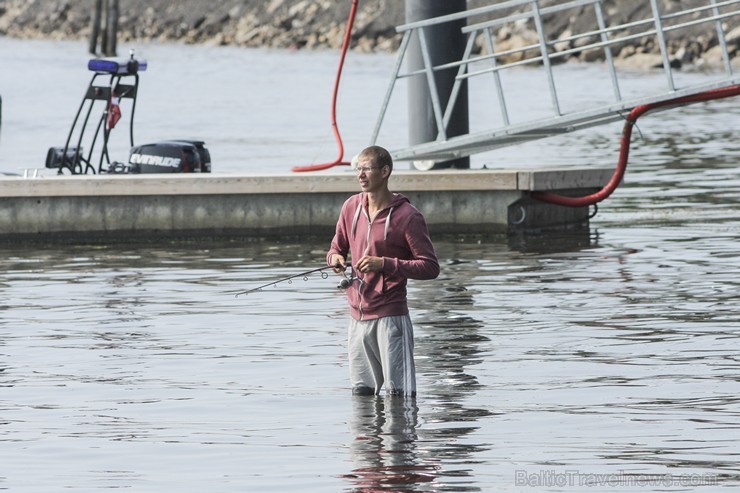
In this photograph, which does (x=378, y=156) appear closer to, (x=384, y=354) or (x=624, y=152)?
(x=384, y=354)

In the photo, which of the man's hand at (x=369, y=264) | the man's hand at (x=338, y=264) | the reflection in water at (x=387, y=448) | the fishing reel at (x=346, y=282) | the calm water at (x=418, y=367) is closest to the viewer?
the reflection in water at (x=387, y=448)

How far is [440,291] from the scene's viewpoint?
568 inches

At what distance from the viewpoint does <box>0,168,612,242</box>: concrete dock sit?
1755cm

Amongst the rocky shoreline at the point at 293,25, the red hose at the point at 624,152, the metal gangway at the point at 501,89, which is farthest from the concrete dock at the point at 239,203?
the rocky shoreline at the point at 293,25

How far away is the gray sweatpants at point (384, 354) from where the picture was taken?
9.29 m

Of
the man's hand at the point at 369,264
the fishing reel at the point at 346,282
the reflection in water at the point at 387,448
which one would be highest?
the man's hand at the point at 369,264

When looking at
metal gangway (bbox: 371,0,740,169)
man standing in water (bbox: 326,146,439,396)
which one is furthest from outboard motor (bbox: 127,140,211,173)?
man standing in water (bbox: 326,146,439,396)

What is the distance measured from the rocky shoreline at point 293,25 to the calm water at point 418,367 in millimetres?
53306

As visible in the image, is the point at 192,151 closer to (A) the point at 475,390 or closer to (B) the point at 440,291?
(B) the point at 440,291

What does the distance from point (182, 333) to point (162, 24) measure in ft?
351

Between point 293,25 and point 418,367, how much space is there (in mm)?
94293

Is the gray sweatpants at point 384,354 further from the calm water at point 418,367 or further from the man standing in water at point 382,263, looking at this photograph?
the calm water at point 418,367

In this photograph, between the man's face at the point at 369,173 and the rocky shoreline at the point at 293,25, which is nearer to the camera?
the man's face at the point at 369,173

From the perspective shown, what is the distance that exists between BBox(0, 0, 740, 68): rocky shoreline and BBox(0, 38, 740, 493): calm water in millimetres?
53306
